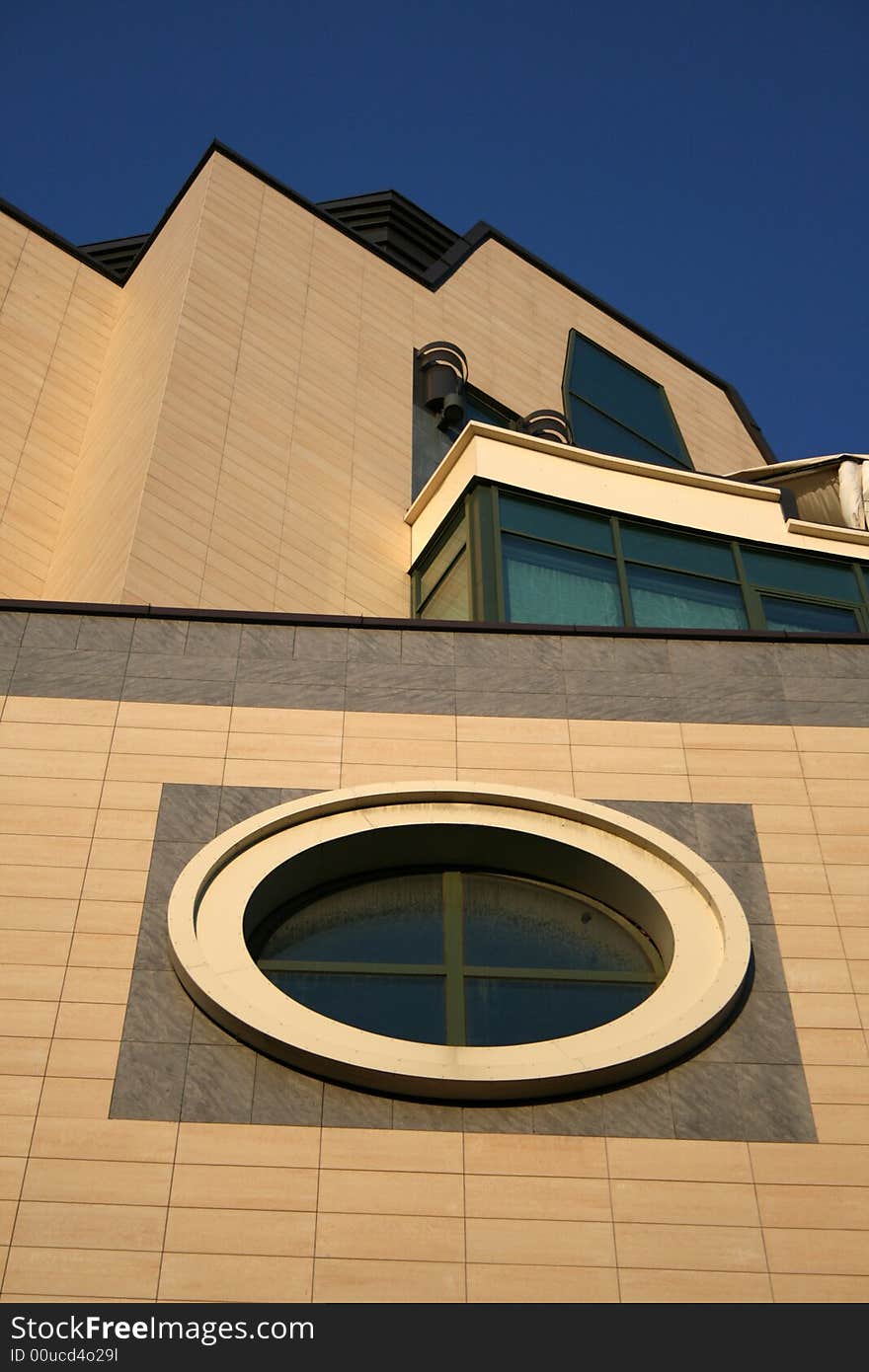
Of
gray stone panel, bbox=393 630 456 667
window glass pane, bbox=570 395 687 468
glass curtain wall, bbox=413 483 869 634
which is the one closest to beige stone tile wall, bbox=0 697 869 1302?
gray stone panel, bbox=393 630 456 667

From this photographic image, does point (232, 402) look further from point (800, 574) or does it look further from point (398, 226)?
point (398, 226)

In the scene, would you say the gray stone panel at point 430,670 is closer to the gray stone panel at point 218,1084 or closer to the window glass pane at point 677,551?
the window glass pane at point 677,551

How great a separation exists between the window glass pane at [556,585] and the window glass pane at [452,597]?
1.91 ft

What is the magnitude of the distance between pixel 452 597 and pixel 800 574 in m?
4.22

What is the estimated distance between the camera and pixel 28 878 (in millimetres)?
11484

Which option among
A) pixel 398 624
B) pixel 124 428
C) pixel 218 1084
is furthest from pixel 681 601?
pixel 218 1084

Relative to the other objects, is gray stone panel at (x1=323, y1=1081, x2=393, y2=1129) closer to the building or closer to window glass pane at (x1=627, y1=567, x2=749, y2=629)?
the building

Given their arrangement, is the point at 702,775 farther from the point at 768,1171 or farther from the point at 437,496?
the point at 437,496

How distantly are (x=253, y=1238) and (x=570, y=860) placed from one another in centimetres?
421

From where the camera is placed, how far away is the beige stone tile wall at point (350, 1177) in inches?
367

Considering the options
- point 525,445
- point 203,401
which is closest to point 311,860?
point 525,445

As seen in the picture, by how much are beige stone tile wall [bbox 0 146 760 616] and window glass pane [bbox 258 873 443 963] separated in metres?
4.97

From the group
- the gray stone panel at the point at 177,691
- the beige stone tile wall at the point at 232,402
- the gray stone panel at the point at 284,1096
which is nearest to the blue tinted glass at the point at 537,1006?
the gray stone panel at the point at 284,1096

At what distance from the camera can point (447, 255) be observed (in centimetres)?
2611
